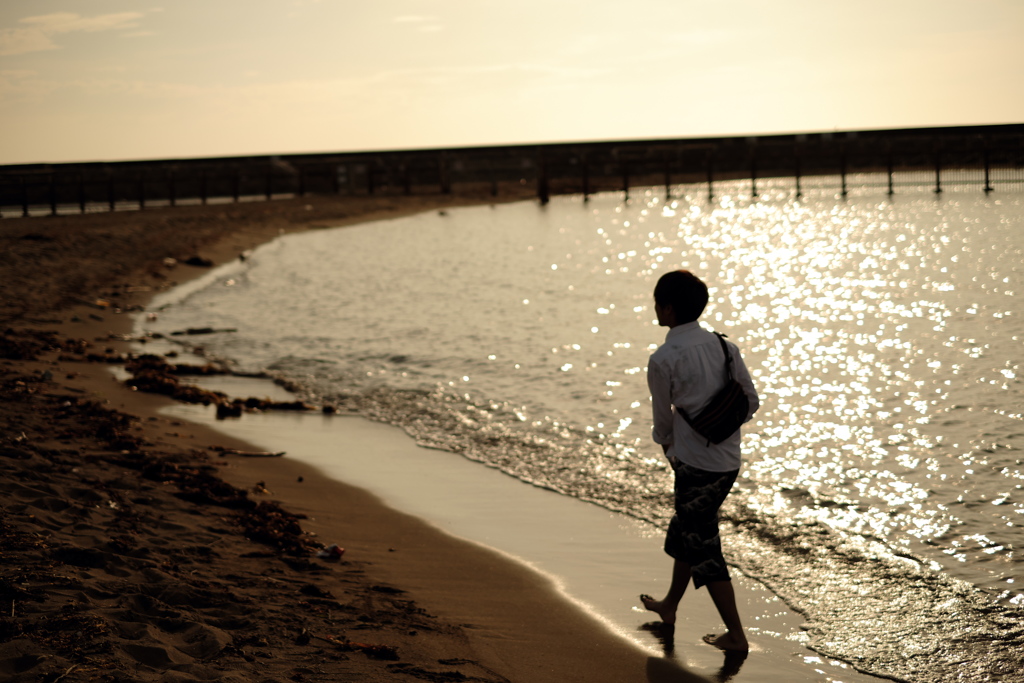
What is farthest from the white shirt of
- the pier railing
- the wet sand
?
the pier railing

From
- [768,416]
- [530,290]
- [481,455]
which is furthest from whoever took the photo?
[530,290]

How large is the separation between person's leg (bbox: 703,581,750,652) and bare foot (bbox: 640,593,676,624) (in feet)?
0.97

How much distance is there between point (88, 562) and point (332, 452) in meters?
4.00

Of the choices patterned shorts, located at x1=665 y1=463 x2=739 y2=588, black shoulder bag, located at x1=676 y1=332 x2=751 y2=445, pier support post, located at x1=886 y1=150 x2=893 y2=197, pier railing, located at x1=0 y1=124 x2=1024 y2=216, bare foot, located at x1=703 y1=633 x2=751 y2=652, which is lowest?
bare foot, located at x1=703 y1=633 x2=751 y2=652

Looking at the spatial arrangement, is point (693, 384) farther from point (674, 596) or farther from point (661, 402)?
point (674, 596)

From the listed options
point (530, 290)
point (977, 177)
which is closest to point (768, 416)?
point (530, 290)

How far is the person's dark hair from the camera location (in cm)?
412

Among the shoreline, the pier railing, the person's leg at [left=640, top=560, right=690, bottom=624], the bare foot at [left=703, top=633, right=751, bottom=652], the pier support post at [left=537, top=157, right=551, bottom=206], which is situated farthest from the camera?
the pier railing

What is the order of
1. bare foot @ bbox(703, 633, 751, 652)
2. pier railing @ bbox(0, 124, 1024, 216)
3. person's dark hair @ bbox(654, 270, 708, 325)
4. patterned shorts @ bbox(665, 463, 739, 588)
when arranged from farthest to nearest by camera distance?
1. pier railing @ bbox(0, 124, 1024, 216)
2. bare foot @ bbox(703, 633, 751, 652)
3. patterned shorts @ bbox(665, 463, 739, 588)
4. person's dark hair @ bbox(654, 270, 708, 325)

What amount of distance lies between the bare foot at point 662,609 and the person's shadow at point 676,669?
0.15 m

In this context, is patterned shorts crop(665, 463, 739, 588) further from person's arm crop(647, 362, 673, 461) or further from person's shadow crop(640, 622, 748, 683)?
person's shadow crop(640, 622, 748, 683)

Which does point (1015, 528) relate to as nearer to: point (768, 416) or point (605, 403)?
point (768, 416)

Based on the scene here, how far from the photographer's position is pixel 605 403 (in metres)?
10.3

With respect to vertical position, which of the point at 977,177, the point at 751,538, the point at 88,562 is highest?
the point at 977,177
